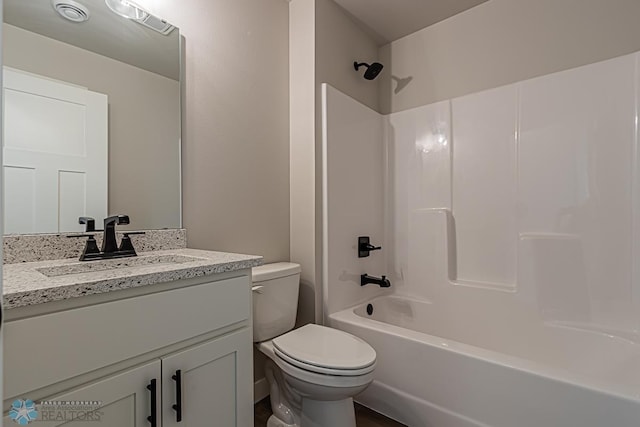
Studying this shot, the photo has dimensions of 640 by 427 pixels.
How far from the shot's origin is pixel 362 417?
1.76 m

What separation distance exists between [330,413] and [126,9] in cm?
196

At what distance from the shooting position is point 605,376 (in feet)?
5.14

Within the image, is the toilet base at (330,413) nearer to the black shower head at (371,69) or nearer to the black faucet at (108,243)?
the black faucet at (108,243)

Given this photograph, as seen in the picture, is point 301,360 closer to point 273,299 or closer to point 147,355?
point 273,299

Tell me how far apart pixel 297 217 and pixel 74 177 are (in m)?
1.15

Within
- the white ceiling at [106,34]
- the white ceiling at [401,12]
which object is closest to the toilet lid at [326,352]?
the white ceiling at [106,34]

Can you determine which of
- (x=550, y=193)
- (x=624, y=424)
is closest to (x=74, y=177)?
(x=624, y=424)

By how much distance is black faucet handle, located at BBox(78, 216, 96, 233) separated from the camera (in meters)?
1.29

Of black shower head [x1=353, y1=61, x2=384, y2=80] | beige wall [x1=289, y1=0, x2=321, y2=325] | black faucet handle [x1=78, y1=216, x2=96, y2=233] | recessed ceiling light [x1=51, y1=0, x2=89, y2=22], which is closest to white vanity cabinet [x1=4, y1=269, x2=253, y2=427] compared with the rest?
black faucet handle [x1=78, y1=216, x2=96, y2=233]

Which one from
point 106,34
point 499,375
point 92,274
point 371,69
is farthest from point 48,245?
point 371,69

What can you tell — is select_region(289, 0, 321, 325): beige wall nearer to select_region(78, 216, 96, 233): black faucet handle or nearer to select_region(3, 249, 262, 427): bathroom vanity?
select_region(3, 249, 262, 427): bathroom vanity

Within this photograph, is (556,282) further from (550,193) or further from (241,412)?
(241,412)

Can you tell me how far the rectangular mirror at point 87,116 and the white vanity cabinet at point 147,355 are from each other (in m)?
0.58

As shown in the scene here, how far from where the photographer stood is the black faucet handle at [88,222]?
1.29 metres
